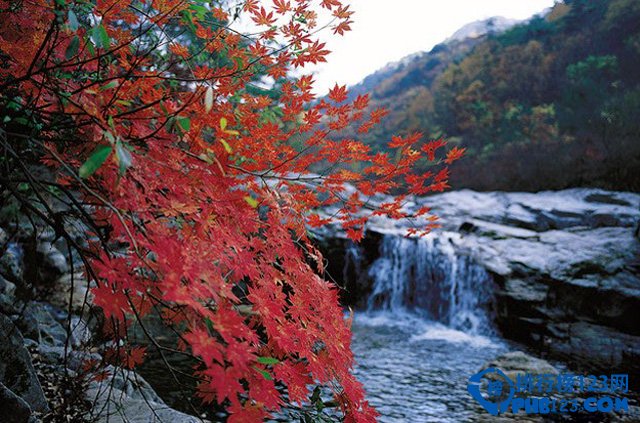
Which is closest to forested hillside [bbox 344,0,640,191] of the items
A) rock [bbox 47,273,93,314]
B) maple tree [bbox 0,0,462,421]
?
rock [bbox 47,273,93,314]

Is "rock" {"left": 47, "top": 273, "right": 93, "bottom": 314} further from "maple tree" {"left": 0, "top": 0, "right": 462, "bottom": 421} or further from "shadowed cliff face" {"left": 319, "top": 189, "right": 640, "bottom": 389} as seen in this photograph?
"shadowed cliff face" {"left": 319, "top": 189, "right": 640, "bottom": 389}

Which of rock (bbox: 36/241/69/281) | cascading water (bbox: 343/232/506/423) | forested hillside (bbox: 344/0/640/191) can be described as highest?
forested hillside (bbox: 344/0/640/191)

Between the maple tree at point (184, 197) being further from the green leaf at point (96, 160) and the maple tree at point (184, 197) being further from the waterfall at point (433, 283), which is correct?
the waterfall at point (433, 283)

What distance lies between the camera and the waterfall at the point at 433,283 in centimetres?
946

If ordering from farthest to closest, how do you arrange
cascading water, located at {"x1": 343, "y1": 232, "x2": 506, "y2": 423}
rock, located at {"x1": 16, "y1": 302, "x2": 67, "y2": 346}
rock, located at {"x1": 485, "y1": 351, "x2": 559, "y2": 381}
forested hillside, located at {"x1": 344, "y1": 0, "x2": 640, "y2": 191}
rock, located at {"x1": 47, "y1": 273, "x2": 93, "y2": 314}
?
1. forested hillside, located at {"x1": 344, "y1": 0, "x2": 640, "y2": 191}
2. rock, located at {"x1": 47, "y1": 273, "x2": 93, "y2": 314}
3. rock, located at {"x1": 485, "y1": 351, "x2": 559, "y2": 381}
4. cascading water, located at {"x1": 343, "y1": 232, "x2": 506, "y2": 423}
5. rock, located at {"x1": 16, "y1": 302, "x2": 67, "y2": 346}

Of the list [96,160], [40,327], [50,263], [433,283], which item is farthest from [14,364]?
[433,283]

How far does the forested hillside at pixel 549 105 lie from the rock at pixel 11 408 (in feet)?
39.7

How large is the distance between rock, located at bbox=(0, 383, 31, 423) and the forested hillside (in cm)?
Result: 1210

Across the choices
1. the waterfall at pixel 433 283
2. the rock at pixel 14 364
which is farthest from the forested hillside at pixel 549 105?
the rock at pixel 14 364

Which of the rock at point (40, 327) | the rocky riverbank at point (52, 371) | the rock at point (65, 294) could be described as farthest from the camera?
the rock at point (65, 294)

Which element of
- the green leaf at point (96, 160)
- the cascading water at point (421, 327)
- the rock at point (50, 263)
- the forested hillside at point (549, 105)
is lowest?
the cascading water at point (421, 327)

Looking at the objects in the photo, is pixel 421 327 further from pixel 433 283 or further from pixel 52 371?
pixel 52 371

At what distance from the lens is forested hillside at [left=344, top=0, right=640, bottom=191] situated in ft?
46.5

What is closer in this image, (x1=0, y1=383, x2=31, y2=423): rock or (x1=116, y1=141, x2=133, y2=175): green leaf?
(x1=116, y1=141, x2=133, y2=175): green leaf
